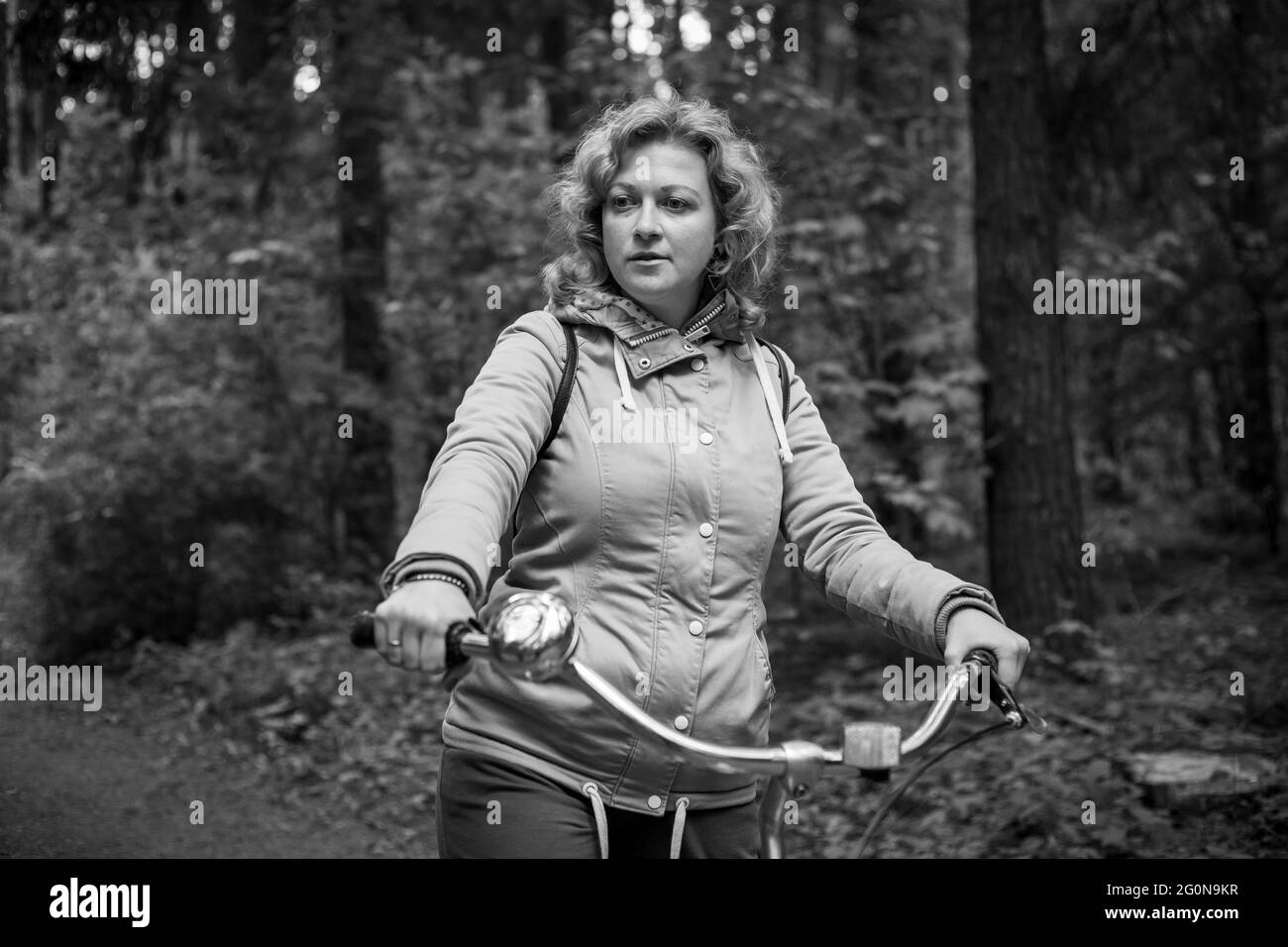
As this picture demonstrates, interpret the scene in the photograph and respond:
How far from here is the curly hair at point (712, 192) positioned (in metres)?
2.87

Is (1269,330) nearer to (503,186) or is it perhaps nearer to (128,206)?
(503,186)

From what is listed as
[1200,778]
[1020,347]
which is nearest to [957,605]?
[1200,778]

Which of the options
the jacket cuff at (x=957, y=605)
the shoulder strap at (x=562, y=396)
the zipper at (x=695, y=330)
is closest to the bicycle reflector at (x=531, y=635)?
the shoulder strap at (x=562, y=396)

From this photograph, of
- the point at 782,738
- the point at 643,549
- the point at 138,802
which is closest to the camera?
the point at 643,549

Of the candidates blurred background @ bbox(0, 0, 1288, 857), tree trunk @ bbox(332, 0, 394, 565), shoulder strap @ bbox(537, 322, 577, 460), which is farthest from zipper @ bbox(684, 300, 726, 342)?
tree trunk @ bbox(332, 0, 394, 565)

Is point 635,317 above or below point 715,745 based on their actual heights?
above

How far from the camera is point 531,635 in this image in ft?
6.17

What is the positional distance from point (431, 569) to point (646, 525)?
0.62 m

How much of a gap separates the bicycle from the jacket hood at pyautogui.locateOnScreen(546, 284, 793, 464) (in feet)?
2.44

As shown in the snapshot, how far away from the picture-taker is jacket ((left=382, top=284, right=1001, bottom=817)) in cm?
249

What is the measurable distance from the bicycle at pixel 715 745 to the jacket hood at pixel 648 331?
0.74 metres

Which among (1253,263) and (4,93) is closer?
(4,93)

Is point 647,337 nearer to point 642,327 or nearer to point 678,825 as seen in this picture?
point 642,327
